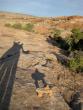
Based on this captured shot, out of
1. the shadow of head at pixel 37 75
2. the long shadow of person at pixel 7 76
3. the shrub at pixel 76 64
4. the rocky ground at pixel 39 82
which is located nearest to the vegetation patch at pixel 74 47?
the shrub at pixel 76 64

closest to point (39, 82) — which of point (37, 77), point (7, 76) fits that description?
point (37, 77)

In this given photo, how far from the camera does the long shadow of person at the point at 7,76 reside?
45.5ft

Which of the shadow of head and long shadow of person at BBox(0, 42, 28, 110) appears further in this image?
the shadow of head

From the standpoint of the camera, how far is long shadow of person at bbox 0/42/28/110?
13883 mm

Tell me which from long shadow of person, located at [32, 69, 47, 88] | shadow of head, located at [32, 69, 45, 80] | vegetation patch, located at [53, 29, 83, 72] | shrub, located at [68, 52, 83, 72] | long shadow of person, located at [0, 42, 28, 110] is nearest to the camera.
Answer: long shadow of person, located at [0, 42, 28, 110]

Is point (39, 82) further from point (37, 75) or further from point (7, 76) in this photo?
point (7, 76)

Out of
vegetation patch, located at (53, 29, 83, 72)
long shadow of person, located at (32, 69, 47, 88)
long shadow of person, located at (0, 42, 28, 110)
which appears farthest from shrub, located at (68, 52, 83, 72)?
long shadow of person, located at (0, 42, 28, 110)

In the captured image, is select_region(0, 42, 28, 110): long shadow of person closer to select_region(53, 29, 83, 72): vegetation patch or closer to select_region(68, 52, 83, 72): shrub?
select_region(68, 52, 83, 72): shrub

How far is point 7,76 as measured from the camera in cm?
1888

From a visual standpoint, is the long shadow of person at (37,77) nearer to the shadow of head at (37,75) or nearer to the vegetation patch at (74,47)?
the shadow of head at (37,75)

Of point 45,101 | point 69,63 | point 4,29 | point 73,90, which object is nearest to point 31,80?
point 73,90

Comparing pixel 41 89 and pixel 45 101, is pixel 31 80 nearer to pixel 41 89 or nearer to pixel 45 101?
pixel 41 89

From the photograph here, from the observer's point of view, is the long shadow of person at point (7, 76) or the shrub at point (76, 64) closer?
the long shadow of person at point (7, 76)

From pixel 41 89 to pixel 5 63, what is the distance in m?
8.36
